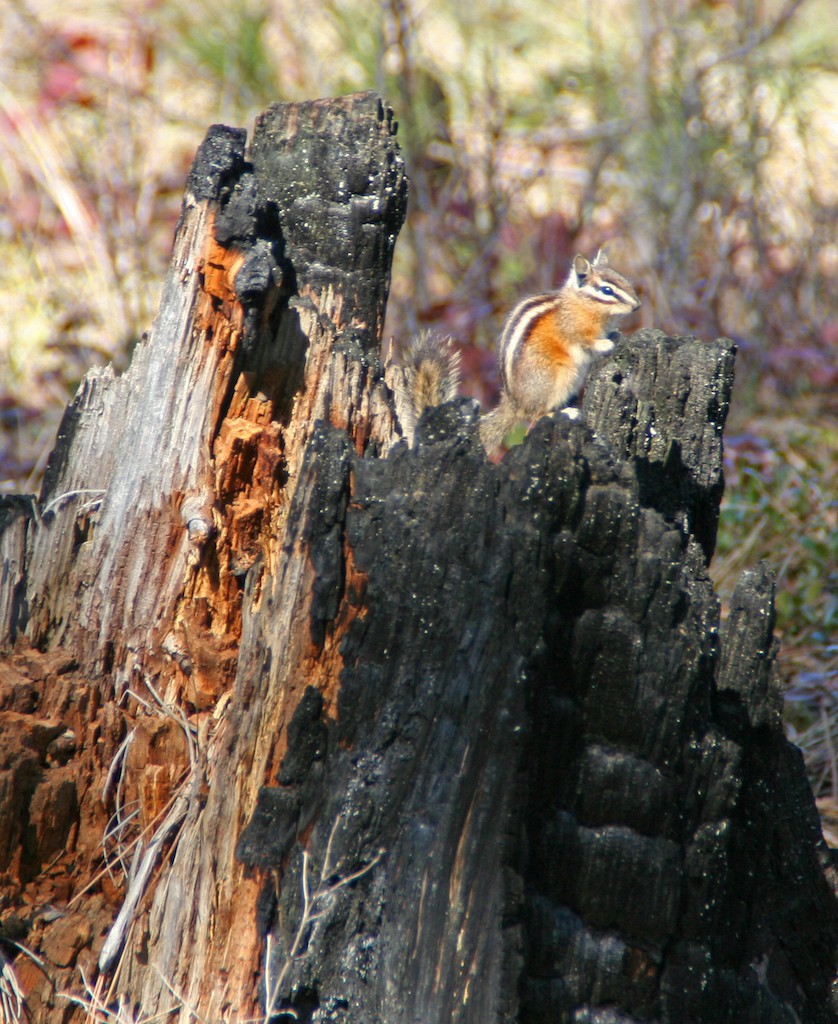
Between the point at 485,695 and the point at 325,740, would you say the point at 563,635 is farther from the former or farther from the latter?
the point at 325,740

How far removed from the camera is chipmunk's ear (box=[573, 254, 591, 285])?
469 cm

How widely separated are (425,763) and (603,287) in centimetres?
325

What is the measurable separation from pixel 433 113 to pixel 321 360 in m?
5.35

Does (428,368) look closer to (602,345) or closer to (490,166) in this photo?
(602,345)

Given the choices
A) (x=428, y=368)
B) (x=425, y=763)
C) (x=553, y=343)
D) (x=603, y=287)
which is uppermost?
(x=603, y=287)

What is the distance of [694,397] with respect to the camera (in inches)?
89.4

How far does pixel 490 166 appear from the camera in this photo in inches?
256

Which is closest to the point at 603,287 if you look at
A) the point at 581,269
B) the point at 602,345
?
the point at 581,269

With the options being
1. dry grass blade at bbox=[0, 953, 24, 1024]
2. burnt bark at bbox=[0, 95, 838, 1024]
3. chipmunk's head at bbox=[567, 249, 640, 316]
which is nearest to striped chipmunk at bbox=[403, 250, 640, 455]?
chipmunk's head at bbox=[567, 249, 640, 316]

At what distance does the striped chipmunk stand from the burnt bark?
220cm

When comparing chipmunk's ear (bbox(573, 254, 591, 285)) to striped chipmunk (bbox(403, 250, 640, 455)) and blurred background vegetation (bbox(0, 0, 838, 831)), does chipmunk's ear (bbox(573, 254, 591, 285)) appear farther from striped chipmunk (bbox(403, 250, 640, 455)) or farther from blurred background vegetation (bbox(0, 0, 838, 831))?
blurred background vegetation (bbox(0, 0, 838, 831))

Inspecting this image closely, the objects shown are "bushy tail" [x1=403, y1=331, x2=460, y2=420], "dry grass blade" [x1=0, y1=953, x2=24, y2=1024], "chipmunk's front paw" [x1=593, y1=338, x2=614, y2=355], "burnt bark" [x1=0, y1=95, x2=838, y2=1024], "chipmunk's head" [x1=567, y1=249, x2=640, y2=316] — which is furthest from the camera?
"chipmunk's head" [x1=567, y1=249, x2=640, y2=316]

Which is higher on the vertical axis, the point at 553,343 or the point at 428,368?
the point at 553,343

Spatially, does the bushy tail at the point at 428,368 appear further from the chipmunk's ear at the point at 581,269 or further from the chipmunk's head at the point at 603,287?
the chipmunk's ear at the point at 581,269
